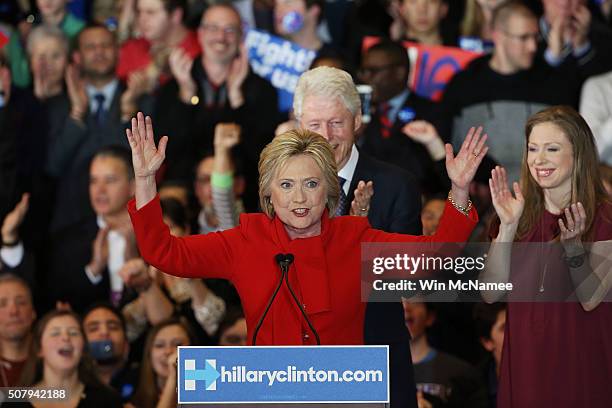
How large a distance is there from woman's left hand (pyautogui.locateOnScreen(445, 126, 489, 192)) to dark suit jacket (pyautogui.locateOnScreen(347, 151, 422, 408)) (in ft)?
1.79

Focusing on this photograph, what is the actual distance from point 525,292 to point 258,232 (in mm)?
797

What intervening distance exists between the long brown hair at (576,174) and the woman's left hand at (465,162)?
0.41 m

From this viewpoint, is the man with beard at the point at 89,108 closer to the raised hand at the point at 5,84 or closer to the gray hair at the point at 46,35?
the gray hair at the point at 46,35

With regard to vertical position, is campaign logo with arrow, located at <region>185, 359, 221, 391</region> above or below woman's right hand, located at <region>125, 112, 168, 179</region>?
below

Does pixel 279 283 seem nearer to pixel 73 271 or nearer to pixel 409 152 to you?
pixel 409 152

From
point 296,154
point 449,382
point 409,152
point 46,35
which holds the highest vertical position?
point 46,35

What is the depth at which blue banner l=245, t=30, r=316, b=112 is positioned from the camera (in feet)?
20.6

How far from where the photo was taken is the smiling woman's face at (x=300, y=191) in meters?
3.38

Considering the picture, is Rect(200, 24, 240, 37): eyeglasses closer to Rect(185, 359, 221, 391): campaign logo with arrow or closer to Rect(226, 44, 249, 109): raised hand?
Rect(226, 44, 249, 109): raised hand

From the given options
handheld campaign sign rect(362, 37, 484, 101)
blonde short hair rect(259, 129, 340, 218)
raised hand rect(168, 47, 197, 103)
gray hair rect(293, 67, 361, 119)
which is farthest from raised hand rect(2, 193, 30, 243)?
blonde short hair rect(259, 129, 340, 218)

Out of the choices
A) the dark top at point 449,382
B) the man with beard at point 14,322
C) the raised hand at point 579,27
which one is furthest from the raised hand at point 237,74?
the dark top at point 449,382

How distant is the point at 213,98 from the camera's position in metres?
6.29

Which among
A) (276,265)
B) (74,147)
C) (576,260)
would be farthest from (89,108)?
(576,260)

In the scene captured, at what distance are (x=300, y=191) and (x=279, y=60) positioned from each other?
303 cm
